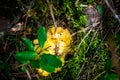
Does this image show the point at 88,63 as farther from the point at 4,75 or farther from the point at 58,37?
the point at 4,75

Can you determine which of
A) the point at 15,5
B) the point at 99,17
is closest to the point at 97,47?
the point at 99,17

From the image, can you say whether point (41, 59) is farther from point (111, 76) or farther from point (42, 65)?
point (111, 76)

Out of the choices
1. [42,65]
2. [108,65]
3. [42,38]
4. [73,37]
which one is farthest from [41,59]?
[108,65]

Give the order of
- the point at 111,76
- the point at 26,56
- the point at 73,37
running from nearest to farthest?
1. the point at 26,56
2. the point at 111,76
3. the point at 73,37

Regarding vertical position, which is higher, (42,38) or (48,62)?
(42,38)

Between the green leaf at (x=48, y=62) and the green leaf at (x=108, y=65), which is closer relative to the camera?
the green leaf at (x=48, y=62)

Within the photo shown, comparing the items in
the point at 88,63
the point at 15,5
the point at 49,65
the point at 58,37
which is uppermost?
the point at 15,5

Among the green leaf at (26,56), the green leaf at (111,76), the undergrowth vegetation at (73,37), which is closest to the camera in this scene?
the green leaf at (26,56)

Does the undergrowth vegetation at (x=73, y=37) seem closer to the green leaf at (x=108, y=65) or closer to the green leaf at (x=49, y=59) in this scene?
the green leaf at (x=108, y=65)

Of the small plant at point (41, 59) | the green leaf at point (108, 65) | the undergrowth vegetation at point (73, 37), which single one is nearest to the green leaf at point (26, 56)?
the small plant at point (41, 59)
